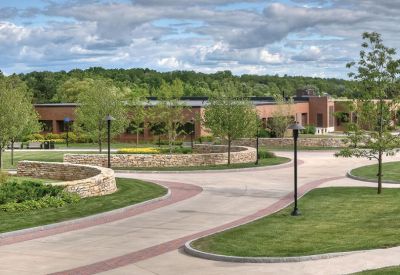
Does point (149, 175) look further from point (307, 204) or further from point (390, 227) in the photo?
point (390, 227)

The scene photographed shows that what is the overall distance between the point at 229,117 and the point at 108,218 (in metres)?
22.1

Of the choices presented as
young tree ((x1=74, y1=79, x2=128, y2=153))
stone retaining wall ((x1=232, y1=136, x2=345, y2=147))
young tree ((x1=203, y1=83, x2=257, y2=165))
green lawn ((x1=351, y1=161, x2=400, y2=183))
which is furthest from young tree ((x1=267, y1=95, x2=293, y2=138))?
green lawn ((x1=351, y1=161, x2=400, y2=183))

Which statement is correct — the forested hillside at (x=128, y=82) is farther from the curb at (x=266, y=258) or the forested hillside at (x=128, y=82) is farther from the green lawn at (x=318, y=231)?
the curb at (x=266, y=258)

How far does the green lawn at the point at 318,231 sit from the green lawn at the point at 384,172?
8.90m

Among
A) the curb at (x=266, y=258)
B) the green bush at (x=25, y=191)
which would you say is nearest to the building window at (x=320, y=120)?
the green bush at (x=25, y=191)

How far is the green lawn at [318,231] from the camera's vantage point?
57.1 ft

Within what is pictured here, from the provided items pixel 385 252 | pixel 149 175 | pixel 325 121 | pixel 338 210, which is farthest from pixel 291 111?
pixel 385 252

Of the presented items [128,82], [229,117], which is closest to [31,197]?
[229,117]

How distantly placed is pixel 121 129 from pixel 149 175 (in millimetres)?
13313

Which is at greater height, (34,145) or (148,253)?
(34,145)

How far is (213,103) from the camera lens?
45.6 metres

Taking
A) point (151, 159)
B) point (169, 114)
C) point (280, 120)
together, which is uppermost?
point (169, 114)

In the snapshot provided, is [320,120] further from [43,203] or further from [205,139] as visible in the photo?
[43,203]

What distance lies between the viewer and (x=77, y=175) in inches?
1384
